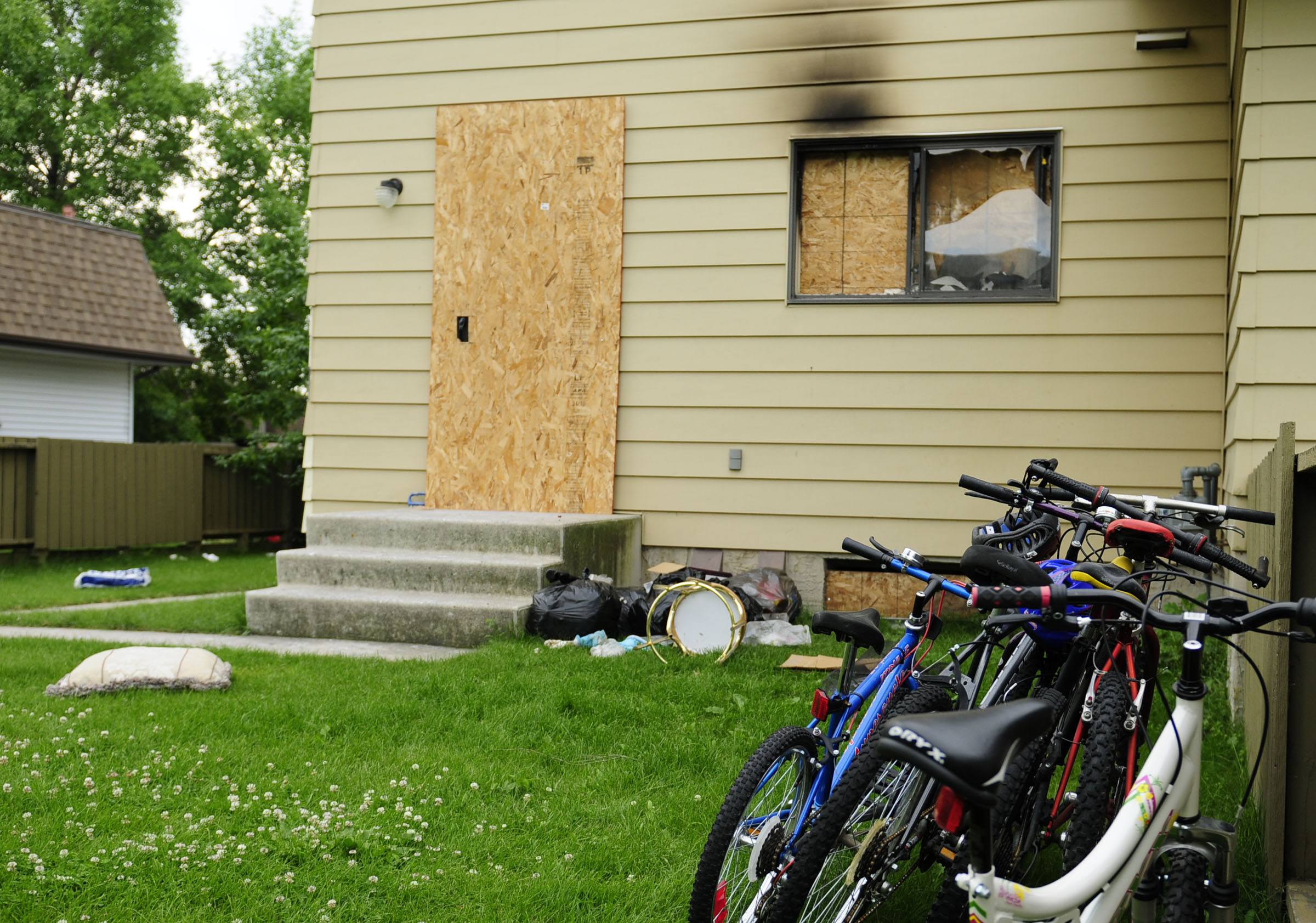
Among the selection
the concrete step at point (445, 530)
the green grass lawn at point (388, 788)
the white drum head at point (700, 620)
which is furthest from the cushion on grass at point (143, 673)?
the white drum head at point (700, 620)

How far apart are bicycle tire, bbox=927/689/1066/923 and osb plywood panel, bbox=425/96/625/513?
5.18m

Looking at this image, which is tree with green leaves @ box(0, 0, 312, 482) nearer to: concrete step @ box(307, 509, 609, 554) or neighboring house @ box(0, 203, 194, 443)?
neighboring house @ box(0, 203, 194, 443)

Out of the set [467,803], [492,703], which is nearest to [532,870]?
[467,803]

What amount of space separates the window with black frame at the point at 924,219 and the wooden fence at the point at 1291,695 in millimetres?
4172

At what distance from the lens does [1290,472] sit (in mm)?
2775

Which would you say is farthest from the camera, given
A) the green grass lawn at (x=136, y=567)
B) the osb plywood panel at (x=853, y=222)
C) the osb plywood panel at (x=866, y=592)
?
the green grass lawn at (x=136, y=567)

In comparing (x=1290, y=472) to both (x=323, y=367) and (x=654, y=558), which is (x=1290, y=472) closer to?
(x=654, y=558)

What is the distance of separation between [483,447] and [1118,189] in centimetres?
444

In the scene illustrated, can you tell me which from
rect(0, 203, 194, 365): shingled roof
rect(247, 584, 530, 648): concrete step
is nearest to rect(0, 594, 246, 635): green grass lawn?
rect(247, 584, 530, 648): concrete step

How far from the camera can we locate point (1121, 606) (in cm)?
205

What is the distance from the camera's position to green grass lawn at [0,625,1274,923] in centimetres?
290

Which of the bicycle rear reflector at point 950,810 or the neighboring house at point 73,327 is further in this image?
the neighboring house at point 73,327

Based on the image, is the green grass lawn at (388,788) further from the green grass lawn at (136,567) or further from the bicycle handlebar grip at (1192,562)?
the green grass lawn at (136,567)

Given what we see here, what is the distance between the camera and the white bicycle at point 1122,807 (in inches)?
65.4
